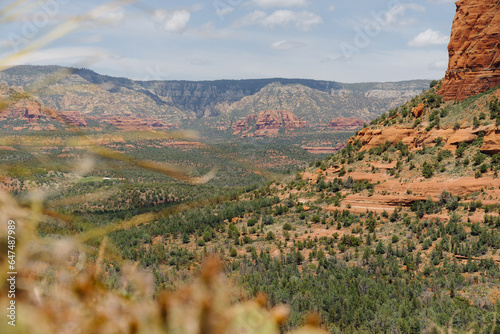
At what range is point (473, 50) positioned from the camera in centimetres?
4153

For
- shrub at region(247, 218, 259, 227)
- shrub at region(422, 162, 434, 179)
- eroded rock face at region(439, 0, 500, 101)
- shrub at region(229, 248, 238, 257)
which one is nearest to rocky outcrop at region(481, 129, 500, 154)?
shrub at region(422, 162, 434, 179)

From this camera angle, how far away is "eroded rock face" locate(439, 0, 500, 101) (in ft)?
133

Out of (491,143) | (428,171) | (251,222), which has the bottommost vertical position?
(251,222)

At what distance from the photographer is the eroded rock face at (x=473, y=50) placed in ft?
133

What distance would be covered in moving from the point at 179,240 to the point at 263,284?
1865cm

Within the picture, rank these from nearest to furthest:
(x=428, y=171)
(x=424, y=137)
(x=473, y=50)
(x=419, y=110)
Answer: (x=428, y=171) → (x=473, y=50) → (x=424, y=137) → (x=419, y=110)

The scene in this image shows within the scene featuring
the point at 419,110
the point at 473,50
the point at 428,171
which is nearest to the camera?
the point at 428,171

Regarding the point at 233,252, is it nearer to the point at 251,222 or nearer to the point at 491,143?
the point at 251,222

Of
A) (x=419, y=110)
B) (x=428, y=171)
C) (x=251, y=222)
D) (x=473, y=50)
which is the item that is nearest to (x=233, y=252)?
(x=251, y=222)

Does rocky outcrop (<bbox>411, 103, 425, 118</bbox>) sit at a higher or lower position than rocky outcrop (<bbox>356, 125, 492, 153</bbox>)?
higher

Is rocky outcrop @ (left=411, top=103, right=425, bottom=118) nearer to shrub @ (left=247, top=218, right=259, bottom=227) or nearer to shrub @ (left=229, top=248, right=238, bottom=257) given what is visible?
shrub @ (left=247, top=218, right=259, bottom=227)

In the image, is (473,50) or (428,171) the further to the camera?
(473,50)

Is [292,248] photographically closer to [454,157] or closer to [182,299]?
[454,157]

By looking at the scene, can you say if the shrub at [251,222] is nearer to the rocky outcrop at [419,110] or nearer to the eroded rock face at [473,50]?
the rocky outcrop at [419,110]
